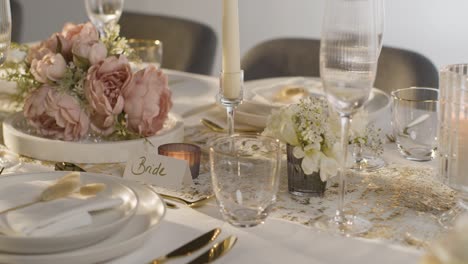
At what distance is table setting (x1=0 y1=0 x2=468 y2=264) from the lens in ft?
3.53

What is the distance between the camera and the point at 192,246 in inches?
42.8

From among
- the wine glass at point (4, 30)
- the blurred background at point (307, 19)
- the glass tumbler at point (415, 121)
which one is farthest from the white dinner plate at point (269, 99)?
the blurred background at point (307, 19)

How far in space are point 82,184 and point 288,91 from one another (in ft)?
2.60

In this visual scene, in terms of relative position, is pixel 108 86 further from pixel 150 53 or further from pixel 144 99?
pixel 150 53

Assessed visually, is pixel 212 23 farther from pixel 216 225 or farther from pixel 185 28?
pixel 216 225

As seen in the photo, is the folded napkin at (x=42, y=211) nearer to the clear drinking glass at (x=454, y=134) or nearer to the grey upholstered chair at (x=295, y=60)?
the clear drinking glass at (x=454, y=134)

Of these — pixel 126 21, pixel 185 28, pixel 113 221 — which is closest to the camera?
pixel 113 221

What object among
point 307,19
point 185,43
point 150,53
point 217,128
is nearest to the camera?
point 217,128

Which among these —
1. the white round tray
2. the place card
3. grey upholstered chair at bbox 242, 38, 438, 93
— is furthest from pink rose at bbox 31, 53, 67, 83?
grey upholstered chair at bbox 242, 38, 438, 93

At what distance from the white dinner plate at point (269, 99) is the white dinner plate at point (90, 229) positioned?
0.55 m

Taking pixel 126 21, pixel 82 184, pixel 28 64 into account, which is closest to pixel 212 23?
pixel 126 21

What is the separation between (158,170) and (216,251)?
310 millimetres

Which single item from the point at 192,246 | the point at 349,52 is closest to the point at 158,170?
the point at 192,246

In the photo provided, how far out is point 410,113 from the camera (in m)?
1.47
